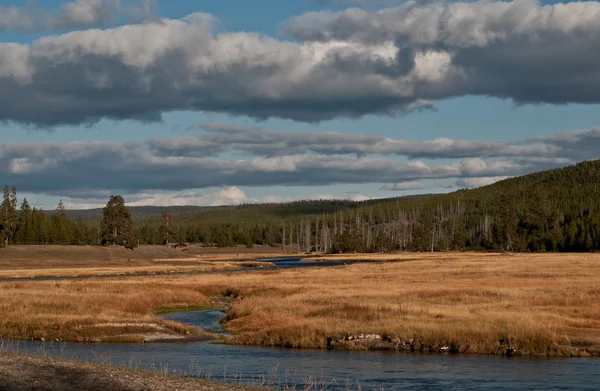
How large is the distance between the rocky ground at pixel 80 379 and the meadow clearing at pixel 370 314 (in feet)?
57.6

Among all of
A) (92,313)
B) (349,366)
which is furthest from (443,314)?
(92,313)

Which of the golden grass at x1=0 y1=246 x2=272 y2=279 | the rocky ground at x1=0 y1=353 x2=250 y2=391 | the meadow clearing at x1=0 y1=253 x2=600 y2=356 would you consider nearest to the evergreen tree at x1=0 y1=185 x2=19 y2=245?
the golden grass at x1=0 y1=246 x2=272 y2=279

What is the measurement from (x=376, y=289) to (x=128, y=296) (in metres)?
20.6

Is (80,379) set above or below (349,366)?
above

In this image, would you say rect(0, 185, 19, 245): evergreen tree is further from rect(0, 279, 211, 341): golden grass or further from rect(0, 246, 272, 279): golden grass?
rect(0, 279, 211, 341): golden grass

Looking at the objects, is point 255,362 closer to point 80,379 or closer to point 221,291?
point 80,379

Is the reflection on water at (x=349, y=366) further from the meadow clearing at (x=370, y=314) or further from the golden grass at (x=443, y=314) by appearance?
the meadow clearing at (x=370, y=314)

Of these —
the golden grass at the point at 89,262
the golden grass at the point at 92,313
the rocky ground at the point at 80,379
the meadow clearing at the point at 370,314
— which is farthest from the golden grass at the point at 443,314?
the golden grass at the point at 89,262

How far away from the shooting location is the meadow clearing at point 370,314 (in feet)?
132

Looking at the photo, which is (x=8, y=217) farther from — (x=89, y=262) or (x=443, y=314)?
(x=443, y=314)

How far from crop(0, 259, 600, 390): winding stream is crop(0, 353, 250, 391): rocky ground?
15.7 ft

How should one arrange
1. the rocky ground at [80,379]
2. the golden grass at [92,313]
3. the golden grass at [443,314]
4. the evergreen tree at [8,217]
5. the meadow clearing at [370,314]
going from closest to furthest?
the rocky ground at [80,379] < the golden grass at [443,314] < the meadow clearing at [370,314] < the golden grass at [92,313] < the evergreen tree at [8,217]

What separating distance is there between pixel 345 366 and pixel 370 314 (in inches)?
464

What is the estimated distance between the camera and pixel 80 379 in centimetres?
2383
